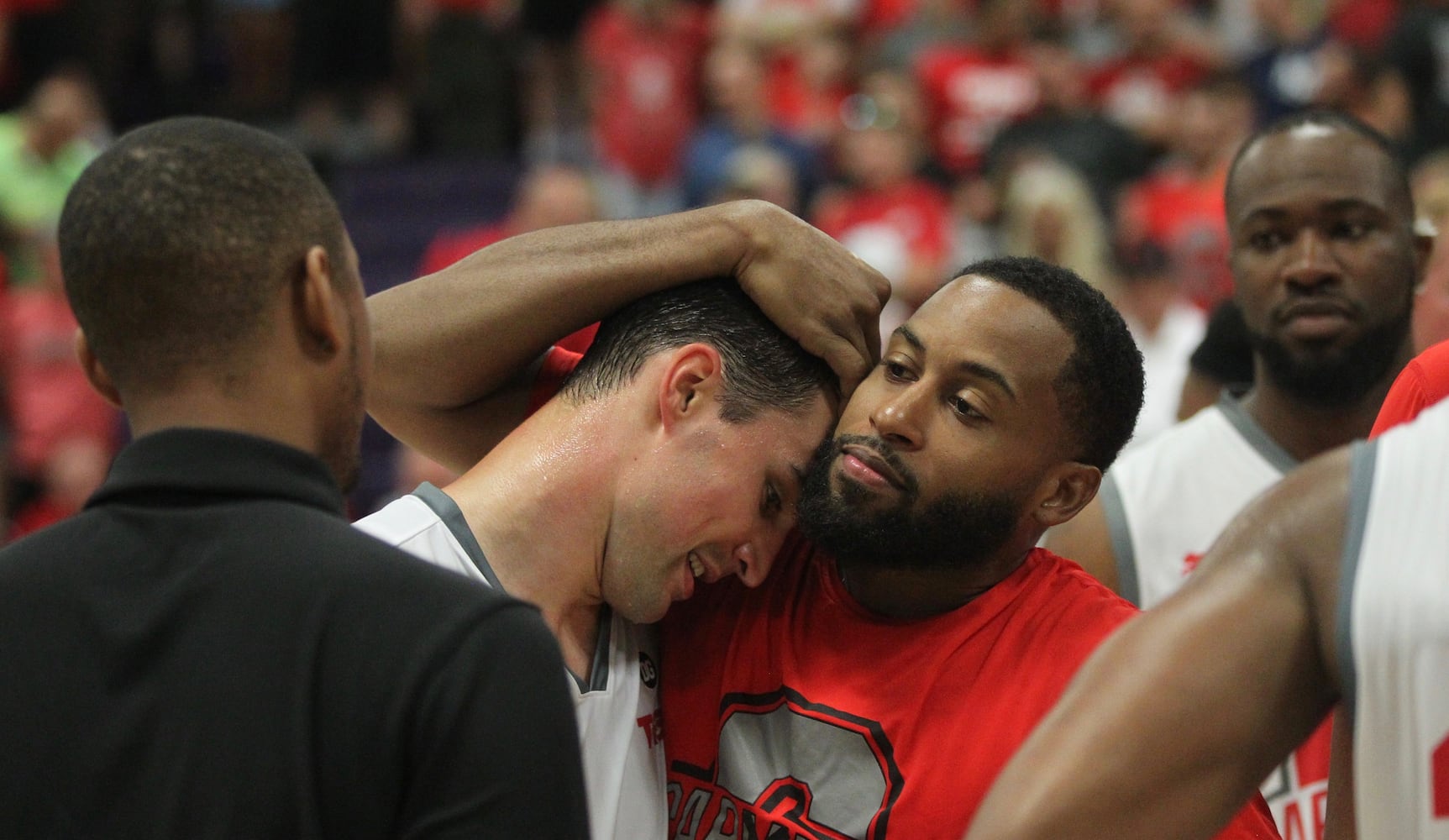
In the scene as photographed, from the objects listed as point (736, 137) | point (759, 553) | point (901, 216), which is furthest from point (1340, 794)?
Answer: point (736, 137)

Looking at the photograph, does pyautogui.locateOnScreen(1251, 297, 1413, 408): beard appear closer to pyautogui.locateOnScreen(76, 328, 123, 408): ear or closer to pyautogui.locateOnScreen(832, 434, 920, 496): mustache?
pyautogui.locateOnScreen(832, 434, 920, 496): mustache

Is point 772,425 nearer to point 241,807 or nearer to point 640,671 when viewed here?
point 640,671

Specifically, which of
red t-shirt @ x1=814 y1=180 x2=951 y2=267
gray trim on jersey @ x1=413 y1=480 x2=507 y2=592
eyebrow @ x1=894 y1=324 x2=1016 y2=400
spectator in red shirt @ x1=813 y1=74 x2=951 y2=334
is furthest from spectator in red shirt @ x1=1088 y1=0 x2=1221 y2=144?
gray trim on jersey @ x1=413 y1=480 x2=507 y2=592

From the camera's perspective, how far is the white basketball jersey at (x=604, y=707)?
241cm

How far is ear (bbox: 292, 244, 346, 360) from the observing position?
1.62 metres

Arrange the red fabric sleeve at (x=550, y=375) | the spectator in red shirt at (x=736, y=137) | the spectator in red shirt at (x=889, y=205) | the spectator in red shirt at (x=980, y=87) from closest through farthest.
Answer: the red fabric sleeve at (x=550, y=375)
the spectator in red shirt at (x=889, y=205)
the spectator in red shirt at (x=736, y=137)
the spectator in red shirt at (x=980, y=87)

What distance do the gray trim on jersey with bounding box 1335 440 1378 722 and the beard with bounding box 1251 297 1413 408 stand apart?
6.54 feet

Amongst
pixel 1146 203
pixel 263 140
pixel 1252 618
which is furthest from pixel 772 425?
pixel 1146 203

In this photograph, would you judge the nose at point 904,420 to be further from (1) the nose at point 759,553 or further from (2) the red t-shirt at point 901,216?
(2) the red t-shirt at point 901,216

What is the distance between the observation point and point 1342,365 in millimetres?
3270

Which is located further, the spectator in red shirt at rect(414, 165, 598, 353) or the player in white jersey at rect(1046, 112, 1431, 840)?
the spectator in red shirt at rect(414, 165, 598, 353)

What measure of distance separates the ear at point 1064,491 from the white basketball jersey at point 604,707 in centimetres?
72

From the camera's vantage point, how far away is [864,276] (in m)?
2.60

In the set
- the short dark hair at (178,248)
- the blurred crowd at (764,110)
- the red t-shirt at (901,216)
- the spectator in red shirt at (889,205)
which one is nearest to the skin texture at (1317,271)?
the short dark hair at (178,248)
